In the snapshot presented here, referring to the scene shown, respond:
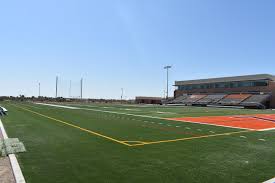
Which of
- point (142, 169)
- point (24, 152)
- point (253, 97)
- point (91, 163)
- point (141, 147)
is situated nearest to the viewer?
point (142, 169)

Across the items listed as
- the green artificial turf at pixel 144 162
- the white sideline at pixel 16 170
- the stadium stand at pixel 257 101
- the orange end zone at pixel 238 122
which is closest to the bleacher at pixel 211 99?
→ the stadium stand at pixel 257 101

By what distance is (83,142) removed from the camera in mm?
11297

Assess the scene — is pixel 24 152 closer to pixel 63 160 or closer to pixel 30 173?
pixel 63 160

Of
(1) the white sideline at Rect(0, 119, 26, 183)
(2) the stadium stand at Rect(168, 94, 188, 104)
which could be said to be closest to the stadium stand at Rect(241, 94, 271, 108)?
(2) the stadium stand at Rect(168, 94, 188, 104)

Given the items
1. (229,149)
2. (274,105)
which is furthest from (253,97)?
(229,149)

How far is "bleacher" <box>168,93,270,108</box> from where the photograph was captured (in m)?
75.6

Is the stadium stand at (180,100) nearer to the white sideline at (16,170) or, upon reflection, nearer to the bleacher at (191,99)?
the bleacher at (191,99)

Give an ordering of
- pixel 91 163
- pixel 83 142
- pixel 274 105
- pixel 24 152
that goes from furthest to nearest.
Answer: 1. pixel 274 105
2. pixel 83 142
3. pixel 24 152
4. pixel 91 163

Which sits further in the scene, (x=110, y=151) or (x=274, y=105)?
(x=274, y=105)

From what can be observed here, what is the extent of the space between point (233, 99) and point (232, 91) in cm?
832

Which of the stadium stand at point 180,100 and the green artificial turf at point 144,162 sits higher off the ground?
the stadium stand at point 180,100

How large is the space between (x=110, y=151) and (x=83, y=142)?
2261 millimetres

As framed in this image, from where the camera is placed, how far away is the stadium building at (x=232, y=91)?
77775mm

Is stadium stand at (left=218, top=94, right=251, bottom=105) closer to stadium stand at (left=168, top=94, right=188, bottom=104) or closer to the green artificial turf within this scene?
stadium stand at (left=168, top=94, right=188, bottom=104)
